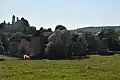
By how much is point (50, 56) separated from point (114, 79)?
5451cm

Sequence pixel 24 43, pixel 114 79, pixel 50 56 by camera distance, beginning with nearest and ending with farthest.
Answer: pixel 114 79 → pixel 50 56 → pixel 24 43

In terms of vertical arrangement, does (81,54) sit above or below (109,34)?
below

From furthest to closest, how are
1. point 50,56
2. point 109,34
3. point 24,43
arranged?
→ point 109,34, point 24,43, point 50,56

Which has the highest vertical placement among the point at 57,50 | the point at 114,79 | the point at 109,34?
the point at 109,34

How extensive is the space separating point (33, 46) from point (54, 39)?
11242mm

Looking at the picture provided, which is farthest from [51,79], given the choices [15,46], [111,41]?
[111,41]

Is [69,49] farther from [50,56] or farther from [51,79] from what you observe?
[51,79]

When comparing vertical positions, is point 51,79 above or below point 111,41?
below

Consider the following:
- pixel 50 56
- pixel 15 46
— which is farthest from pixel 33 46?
pixel 15 46

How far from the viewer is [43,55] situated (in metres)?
87.1

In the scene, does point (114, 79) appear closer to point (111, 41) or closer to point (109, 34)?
point (111, 41)

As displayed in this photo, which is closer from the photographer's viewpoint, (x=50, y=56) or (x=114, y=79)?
(x=114, y=79)

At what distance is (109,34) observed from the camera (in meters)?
133

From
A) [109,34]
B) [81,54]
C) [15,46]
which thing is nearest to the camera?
[81,54]
